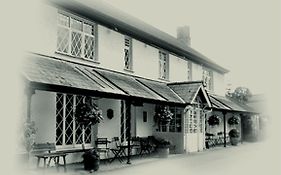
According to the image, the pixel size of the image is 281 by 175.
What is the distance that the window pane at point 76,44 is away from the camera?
14.2 metres

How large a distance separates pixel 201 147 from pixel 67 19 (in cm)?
1093

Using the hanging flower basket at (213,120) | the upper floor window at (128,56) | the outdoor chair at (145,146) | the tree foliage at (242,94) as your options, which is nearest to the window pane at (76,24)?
the upper floor window at (128,56)

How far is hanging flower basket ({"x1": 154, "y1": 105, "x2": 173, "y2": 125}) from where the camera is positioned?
18234 millimetres

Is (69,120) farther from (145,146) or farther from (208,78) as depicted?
(208,78)

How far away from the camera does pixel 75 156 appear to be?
Answer: 44.2ft

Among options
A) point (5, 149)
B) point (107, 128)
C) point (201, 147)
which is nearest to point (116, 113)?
point (107, 128)

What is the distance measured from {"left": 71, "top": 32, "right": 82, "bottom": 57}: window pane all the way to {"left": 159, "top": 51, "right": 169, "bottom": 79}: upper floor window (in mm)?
7331

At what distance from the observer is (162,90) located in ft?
59.8

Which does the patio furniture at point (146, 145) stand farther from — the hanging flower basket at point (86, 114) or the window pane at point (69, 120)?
the hanging flower basket at point (86, 114)

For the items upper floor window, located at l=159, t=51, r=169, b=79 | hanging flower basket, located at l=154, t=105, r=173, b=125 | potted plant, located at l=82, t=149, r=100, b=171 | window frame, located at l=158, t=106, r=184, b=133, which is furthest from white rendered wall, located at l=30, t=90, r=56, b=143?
upper floor window, located at l=159, t=51, r=169, b=79

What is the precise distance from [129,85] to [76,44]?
269 cm

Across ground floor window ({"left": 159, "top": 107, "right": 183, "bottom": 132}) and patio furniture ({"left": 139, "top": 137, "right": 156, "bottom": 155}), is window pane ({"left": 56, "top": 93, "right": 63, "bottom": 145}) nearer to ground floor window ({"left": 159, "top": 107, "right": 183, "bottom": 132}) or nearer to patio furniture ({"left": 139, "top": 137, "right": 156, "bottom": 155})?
patio furniture ({"left": 139, "top": 137, "right": 156, "bottom": 155})

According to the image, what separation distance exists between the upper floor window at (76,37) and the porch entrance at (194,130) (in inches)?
265

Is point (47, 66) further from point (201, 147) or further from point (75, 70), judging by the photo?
point (201, 147)
